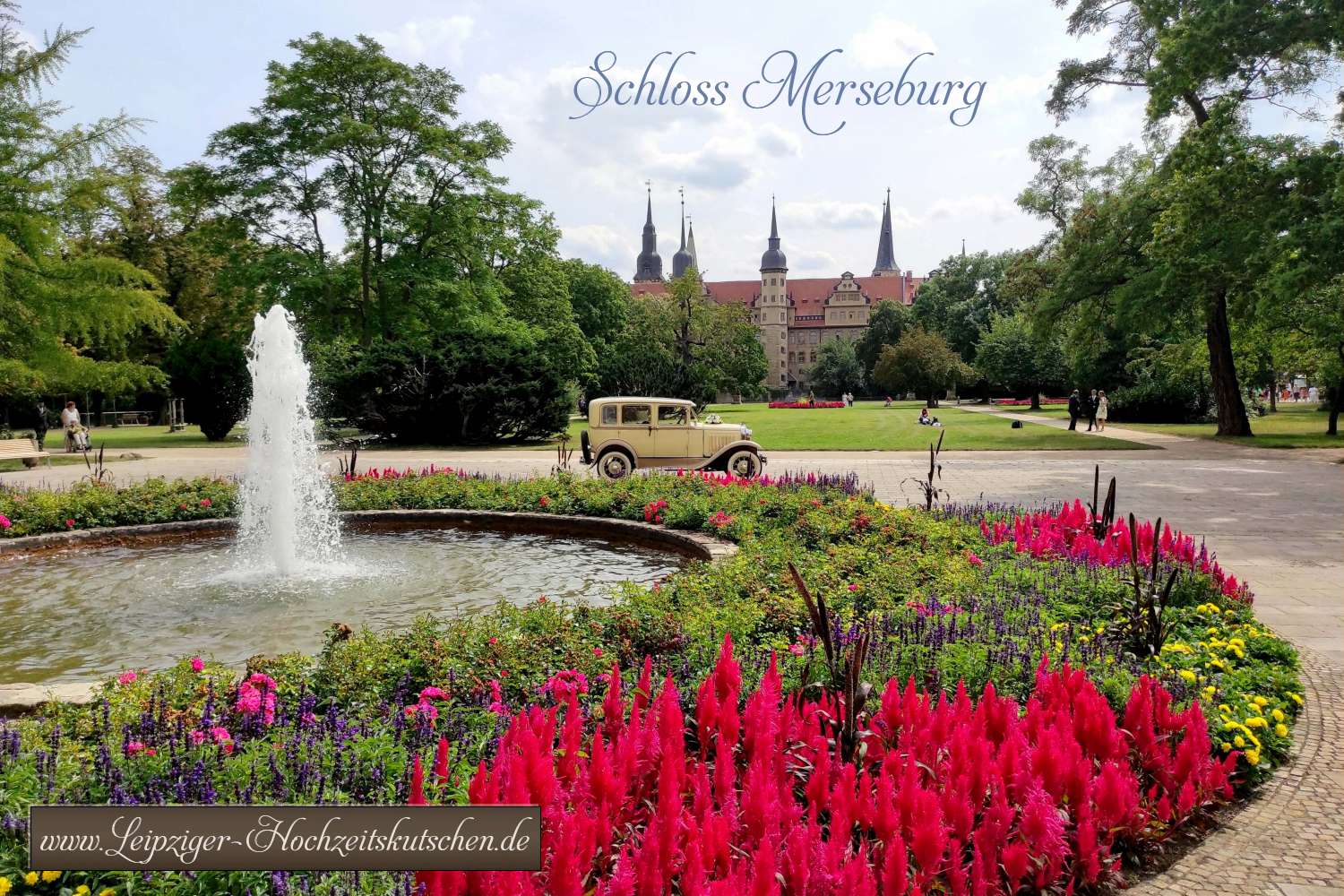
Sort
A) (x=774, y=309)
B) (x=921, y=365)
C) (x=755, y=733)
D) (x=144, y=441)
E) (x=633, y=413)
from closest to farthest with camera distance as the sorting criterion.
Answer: (x=755, y=733) < (x=633, y=413) < (x=144, y=441) < (x=921, y=365) < (x=774, y=309)

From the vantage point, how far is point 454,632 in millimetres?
5020

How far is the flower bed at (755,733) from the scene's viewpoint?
267 centimetres

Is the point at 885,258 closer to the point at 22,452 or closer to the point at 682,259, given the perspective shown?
the point at 682,259

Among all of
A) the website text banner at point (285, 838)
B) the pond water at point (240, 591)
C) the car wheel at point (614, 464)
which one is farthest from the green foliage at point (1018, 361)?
the website text banner at point (285, 838)

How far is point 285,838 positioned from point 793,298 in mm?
141649

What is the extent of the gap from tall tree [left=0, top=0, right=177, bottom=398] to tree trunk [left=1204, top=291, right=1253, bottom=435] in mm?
32459

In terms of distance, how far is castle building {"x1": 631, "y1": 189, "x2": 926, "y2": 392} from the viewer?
134 m

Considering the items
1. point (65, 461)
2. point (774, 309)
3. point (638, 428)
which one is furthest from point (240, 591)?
point (774, 309)

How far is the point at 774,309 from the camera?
135750 millimetres

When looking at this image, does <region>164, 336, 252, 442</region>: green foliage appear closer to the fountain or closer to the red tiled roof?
the fountain

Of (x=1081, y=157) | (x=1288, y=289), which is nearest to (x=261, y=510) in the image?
(x=1288, y=289)

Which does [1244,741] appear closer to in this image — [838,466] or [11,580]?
[11,580]

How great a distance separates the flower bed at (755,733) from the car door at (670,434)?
11.5 meters

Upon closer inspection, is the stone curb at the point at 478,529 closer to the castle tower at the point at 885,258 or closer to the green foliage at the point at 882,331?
the green foliage at the point at 882,331
